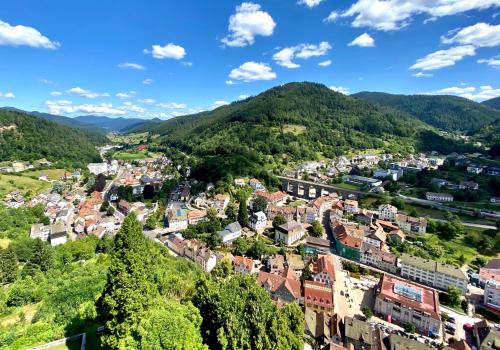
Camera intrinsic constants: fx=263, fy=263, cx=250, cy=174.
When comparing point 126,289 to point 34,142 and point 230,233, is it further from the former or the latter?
point 34,142

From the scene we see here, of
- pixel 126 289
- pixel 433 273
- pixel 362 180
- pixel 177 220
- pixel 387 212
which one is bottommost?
pixel 433 273

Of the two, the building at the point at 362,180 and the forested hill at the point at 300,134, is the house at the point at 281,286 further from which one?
the building at the point at 362,180

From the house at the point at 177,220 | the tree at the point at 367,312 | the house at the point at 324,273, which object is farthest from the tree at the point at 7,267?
the tree at the point at 367,312

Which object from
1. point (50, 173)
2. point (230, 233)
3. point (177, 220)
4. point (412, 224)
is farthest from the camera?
point (50, 173)

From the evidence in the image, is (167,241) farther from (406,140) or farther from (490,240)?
(406,140)

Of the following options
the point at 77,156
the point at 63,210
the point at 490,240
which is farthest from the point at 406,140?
the point at 77,156

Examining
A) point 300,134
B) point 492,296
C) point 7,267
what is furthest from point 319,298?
point 300,134
